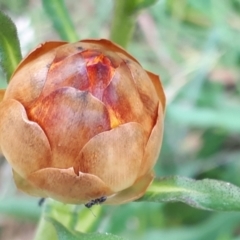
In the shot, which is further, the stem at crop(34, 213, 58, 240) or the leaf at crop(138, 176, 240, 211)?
the stem at crop(34, 213, 58, 240)

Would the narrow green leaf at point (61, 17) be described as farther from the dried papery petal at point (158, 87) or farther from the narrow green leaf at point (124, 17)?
the dried papery petal at point (158, 87)

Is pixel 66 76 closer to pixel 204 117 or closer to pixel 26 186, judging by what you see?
pixel 26 186

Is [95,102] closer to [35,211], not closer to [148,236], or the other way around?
[35,211]

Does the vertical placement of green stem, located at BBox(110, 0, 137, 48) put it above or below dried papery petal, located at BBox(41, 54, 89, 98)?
above

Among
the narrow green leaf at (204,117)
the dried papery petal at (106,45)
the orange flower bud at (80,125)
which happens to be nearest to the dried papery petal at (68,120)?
the orange flower bud at (80,125)

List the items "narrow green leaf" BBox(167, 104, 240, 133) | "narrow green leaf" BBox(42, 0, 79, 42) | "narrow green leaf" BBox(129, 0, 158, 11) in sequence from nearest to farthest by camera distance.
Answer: "narrow green leaf" BBox(129, 0, 158, 11)
"narrow green leaf" BBox(42, 0, 79, 42)
"narrow green leaf" BBox(167, 104, 240, 133)

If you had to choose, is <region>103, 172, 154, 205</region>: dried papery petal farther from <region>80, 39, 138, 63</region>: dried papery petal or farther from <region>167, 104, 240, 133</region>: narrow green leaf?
<region>167, 104, 240, 133</region>: narrow green leaf

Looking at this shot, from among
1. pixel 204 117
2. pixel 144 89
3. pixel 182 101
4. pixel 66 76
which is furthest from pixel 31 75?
pixel 182 101

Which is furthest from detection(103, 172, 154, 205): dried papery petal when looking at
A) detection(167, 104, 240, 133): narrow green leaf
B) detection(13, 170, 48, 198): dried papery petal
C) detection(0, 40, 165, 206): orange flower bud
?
detection(167, 104, 240, 133): narrow green leaf

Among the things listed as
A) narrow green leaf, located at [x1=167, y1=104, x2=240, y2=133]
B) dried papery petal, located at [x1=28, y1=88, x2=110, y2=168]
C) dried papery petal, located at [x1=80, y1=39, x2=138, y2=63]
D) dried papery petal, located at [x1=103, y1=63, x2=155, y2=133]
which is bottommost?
dried papery petal, located at [x1=28, y1=88, x2=110, y2=168]
